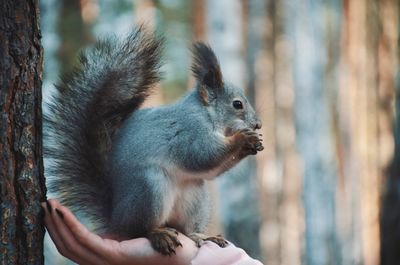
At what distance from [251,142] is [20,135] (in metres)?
0.85

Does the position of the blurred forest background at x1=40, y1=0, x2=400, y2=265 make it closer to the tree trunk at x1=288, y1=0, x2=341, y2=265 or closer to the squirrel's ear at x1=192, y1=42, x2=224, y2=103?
the tree trunk at x1=288, y1=0, x2=341, y2=265

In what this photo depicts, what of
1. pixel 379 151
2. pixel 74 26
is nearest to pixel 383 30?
pixel 379 151

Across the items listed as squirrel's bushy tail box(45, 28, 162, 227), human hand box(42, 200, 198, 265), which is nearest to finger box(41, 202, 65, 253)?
human hand box(42, 200, 198, 265)

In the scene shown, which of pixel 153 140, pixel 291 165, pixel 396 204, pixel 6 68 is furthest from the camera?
pixel 291 165

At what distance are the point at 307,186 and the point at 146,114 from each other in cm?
527

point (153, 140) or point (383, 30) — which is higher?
point (383, 30)

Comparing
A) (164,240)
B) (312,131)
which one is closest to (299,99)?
(312,131)

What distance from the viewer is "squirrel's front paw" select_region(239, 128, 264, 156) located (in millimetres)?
2234

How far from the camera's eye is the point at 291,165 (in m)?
14.5

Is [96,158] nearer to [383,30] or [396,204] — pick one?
[396,204]

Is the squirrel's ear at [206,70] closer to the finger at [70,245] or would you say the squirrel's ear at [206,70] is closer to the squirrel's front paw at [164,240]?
the squirrel's front paw at [164,240]

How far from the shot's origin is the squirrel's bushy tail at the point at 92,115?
2.04m

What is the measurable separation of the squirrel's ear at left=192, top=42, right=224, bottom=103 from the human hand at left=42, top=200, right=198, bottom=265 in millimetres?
831

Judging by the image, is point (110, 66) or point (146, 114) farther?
point (146, 114)
